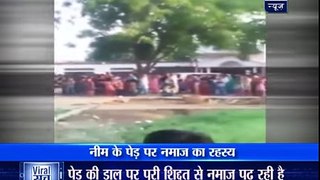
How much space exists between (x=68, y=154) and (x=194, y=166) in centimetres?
46

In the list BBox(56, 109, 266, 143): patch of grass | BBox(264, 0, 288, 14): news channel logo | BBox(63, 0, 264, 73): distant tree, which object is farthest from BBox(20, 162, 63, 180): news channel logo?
BBox(264, 0, 288, 14): news channel logo

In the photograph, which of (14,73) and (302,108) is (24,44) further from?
(302,108)

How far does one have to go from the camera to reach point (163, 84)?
→ 7.82 ft

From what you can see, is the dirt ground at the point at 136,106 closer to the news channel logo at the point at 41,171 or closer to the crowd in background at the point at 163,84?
the crowd in background at the point at 163,84

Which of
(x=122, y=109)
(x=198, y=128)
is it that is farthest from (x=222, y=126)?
(x=122, y=109)

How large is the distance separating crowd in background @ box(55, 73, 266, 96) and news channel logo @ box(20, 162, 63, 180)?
270 mm

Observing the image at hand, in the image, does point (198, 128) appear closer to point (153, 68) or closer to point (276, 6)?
point (153, 68)

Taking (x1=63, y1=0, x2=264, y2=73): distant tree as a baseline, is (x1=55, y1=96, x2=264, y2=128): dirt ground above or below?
below

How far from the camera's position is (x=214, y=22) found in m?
2.38

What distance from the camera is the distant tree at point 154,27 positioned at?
7.80 feet

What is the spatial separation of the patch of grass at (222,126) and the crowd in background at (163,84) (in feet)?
0.26

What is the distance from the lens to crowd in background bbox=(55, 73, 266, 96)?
7.79 feet

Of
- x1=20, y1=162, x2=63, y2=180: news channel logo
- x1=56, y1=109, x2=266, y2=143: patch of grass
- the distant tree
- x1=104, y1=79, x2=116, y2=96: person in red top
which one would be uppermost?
the distant tree

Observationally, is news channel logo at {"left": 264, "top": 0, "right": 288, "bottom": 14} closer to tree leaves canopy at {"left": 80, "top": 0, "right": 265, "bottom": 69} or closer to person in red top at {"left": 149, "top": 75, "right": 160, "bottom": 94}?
tree leaves canopy at {"left": 80, "top": 0, "right": 265, "bottom": 69}
